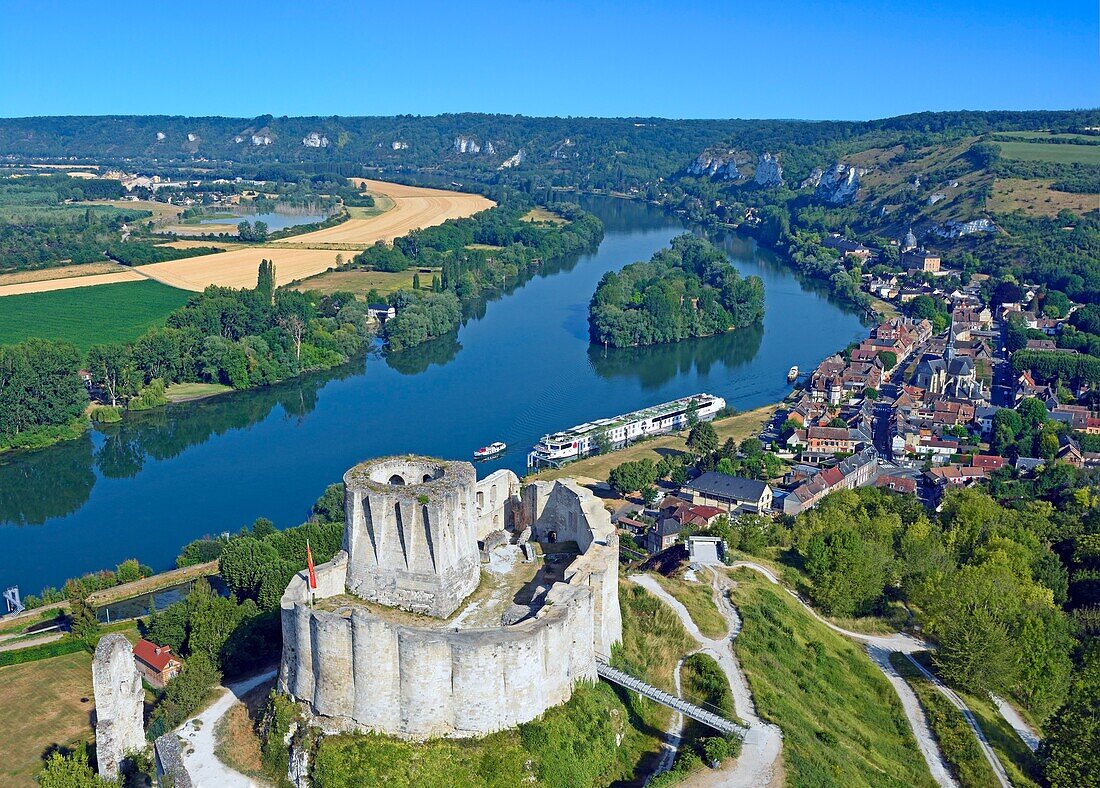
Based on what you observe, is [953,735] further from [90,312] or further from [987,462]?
[90,312]

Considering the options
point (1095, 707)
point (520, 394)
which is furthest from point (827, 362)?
point (1095, 707)

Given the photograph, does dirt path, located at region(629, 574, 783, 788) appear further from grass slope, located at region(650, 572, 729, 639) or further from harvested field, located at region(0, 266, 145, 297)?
harvested field, located at region(0, 266, 145, 297)

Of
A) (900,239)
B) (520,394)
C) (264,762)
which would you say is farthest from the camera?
(900,239)

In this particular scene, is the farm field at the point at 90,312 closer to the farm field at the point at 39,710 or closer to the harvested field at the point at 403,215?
the harvested field at the point at 403,215


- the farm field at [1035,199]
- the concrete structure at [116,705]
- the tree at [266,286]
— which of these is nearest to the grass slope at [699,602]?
the concrete structure at [116,705]

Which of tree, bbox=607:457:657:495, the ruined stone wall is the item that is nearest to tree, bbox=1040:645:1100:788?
the ruined stone wall

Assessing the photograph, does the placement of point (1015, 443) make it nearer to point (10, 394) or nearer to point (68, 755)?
point (68, 755)
